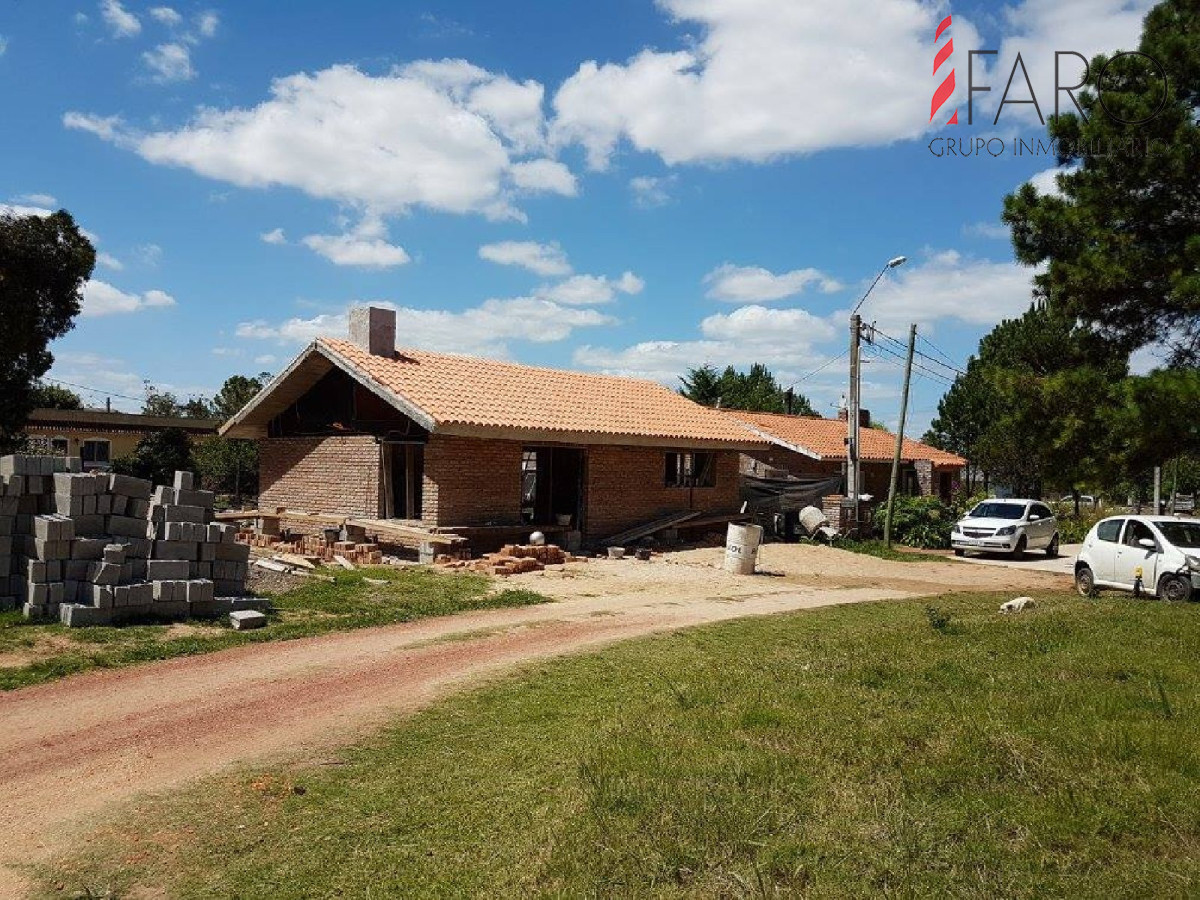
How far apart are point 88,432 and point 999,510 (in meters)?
35.6

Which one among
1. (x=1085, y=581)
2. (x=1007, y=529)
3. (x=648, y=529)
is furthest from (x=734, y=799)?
(x=1007, y=529)

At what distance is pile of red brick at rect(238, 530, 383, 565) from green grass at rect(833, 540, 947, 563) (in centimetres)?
1352

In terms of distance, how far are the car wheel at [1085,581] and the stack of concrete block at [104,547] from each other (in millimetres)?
14231

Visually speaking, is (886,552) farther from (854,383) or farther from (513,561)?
(513,561)

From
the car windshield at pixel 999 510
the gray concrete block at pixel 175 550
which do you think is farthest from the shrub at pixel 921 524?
the gray concrete block at pixel 175 550

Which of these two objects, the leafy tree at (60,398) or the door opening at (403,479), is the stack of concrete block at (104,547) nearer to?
the door opening at (403,479)

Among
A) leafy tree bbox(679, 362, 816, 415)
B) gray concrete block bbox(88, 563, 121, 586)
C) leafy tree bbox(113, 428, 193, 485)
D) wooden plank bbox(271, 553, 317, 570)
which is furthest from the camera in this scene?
leafy tree bbox(679, 362, 816, 415)

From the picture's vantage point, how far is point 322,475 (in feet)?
71.3

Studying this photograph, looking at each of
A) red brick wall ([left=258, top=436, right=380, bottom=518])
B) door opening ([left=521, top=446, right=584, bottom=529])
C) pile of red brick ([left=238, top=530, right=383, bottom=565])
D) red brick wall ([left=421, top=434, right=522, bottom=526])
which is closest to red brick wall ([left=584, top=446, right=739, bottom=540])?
door opening ([left=521, top=446, right=584, bottom=529])

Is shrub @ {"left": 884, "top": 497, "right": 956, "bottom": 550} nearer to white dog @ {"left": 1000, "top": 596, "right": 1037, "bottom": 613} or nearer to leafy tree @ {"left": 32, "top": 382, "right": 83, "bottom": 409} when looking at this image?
white dog @ {"left": 1000, "top": 596, "right": 1037, "bottom": 613}

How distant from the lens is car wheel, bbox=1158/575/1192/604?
13734mm

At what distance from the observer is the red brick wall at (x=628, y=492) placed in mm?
22250

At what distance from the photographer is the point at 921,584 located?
1889cm

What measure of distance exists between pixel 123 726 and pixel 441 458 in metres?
12.2
